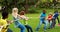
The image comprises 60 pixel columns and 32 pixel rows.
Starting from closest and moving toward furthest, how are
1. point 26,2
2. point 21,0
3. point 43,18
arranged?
point 43,18 < point 21,0 < point 26,2

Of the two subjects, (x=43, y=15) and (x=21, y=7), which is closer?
(x=43, y=15)

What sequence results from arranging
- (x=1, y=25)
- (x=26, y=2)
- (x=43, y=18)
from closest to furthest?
(x=1, y=25) → (x=43, y=18) → (x=26, y=2)

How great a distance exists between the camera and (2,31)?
28.2ft

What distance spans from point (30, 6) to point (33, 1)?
3.43m

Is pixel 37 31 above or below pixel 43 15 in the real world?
below

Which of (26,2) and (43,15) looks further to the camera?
(26,2)

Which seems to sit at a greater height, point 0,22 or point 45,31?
point 0,22

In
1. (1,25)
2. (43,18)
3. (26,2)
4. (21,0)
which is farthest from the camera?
(26,2)

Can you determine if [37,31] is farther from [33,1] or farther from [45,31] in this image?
[33,1]

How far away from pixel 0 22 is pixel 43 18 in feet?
24.4

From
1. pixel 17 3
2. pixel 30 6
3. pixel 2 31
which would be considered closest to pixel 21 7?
pixel 17 3

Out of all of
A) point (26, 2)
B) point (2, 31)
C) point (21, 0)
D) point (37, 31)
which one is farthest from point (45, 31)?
point (26, 2)

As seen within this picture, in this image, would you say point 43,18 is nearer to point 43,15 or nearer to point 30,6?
point 43,15

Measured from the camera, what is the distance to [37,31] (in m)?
16.6
